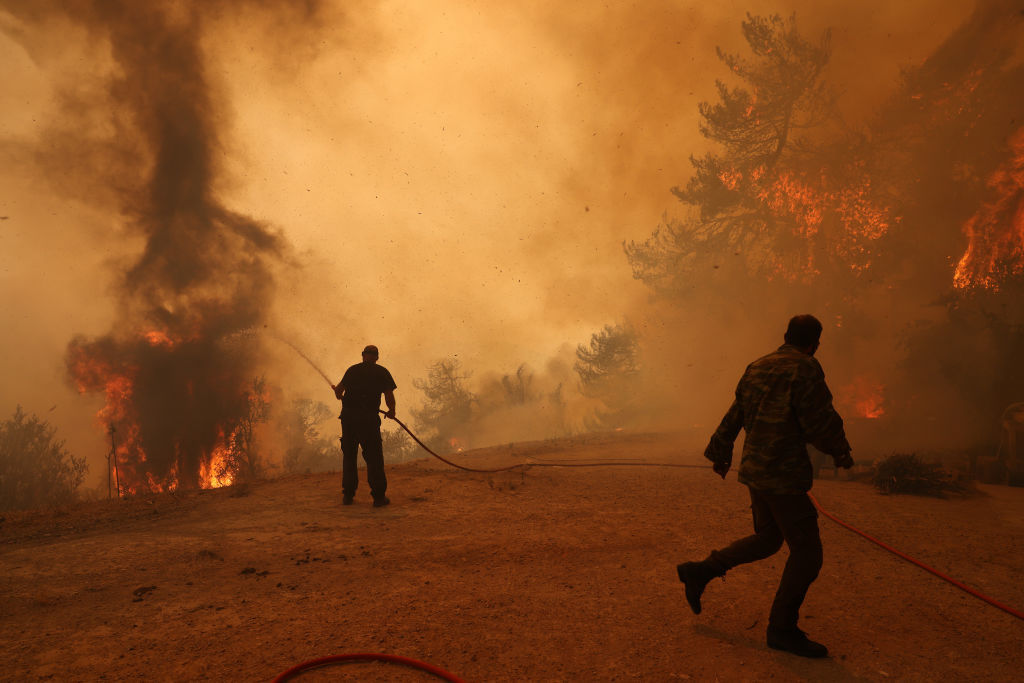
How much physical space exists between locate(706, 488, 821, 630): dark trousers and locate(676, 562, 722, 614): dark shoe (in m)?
0.25

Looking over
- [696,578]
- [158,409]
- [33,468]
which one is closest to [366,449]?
[696,578]

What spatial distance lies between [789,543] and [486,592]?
242cm

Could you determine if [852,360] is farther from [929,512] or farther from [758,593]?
[758,593]

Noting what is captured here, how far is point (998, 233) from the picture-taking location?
1672cm

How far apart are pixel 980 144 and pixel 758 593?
21.2 meters

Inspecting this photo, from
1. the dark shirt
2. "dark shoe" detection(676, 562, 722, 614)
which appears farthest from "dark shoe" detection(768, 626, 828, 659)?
the dark shirt

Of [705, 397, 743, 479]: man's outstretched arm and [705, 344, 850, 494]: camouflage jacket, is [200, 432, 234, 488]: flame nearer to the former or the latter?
[705, 397, 743, 479]: man's outstretched arm

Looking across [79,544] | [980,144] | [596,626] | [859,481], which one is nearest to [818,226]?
[980,144]

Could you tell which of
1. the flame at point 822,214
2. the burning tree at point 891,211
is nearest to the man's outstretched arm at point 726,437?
the burning tree at point 891,211

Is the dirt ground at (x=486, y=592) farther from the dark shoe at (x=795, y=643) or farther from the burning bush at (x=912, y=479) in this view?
the burning bush at (x=912, y=479)

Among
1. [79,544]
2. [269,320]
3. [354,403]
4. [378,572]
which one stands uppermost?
[269,320]

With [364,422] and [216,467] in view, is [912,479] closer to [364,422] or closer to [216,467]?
[364,422]

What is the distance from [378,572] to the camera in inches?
204

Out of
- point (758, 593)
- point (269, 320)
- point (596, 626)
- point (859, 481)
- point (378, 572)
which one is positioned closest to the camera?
point (596, 626)
